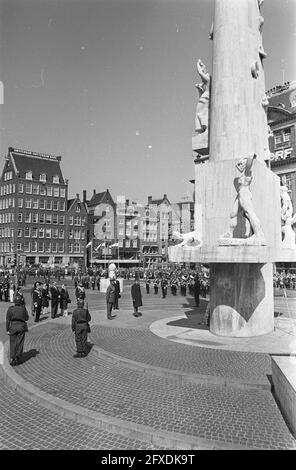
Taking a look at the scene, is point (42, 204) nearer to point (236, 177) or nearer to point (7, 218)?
point (7, 218)

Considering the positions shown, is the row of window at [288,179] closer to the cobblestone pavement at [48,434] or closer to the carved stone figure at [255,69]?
the carved stone figure at [255,69]

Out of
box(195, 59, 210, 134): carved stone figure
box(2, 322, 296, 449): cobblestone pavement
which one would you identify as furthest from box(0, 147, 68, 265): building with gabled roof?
box(2, 322, 296, 449): cobblestone pavement

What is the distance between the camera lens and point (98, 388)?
8.12 metres

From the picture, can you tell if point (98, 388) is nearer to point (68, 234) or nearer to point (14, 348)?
point (14, 348)

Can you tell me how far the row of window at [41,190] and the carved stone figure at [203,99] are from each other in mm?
64831

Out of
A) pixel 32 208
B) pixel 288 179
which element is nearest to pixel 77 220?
pixel 32 208

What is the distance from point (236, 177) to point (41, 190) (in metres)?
69.1

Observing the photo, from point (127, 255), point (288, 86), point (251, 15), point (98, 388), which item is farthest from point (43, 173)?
point (98, 388)

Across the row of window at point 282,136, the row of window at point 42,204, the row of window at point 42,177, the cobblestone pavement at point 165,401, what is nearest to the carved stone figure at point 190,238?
the cobblestone pavement at point 165,401

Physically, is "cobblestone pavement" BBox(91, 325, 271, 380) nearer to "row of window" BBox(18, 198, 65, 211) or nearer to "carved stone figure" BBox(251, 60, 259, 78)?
"carved stone figure" BBox(251, 60, 259, 78)

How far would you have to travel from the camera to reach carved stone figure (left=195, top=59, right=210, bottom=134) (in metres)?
14.2

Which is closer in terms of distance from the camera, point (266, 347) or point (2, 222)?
point (266, 347)

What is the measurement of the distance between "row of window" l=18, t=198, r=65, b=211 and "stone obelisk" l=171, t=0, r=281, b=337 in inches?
2582
